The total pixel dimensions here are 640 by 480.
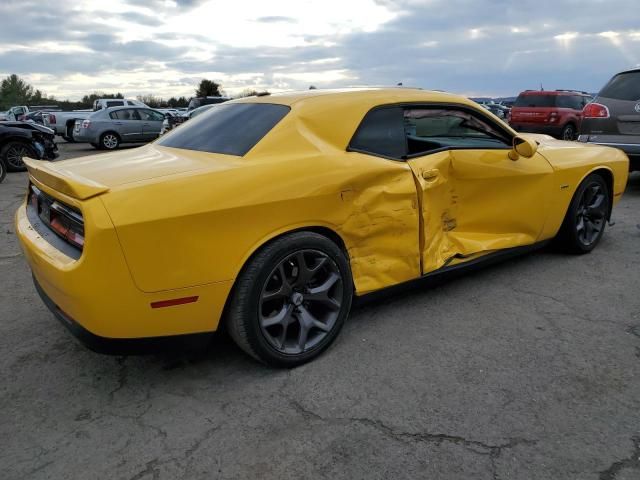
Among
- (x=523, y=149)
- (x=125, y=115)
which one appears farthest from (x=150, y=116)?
(x=523, y=149)

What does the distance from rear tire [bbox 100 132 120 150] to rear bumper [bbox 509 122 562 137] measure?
39.8ft

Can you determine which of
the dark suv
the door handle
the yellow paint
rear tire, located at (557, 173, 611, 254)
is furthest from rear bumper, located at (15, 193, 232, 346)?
the dark suv

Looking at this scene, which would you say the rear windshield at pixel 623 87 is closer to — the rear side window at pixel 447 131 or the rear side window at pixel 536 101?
the rear side window at pixel 447 131

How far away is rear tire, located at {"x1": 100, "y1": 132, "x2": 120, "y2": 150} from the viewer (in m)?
16.7

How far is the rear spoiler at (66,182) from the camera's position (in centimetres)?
234

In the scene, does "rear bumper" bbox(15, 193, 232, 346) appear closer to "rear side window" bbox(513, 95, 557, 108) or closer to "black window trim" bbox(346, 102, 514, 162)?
"black window trim" bbox(346, 102, 514, 162)

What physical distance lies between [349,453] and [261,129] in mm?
1819

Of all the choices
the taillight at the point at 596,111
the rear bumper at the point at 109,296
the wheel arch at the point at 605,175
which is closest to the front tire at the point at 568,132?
the taillight at the point at 596,111

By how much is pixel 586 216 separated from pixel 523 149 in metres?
1.33

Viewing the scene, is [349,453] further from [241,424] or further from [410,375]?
[410,375]

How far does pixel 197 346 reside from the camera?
261 cm

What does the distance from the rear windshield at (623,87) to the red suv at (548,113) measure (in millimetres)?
7559

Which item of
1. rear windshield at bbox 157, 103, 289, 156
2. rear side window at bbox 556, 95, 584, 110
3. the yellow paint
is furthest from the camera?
rear side window at bbox 556, 95, 584, 110

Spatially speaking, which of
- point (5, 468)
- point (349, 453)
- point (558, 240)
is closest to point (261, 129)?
point (349, 453)
